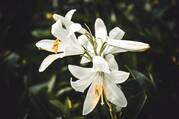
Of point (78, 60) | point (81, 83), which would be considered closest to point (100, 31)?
point (81, 83)

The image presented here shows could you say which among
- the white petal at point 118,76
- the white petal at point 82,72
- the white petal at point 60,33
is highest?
the white petal at point 60,33

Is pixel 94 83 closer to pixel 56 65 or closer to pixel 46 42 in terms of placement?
pixel 46 42

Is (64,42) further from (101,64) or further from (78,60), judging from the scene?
(78,60)

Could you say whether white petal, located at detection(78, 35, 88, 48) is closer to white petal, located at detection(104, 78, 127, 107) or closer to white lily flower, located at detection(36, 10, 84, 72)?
white lily flower, located at detection(36, 10, 84, 72)

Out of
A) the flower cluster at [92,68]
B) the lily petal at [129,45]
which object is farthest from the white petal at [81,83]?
the lily petal at [129,45]

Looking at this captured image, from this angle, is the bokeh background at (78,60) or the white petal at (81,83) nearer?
the white petal at (81,83)

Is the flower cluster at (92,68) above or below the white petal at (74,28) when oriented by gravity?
below

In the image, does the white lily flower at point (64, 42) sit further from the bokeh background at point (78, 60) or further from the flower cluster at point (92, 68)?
the bokeh background at point (78, 60)

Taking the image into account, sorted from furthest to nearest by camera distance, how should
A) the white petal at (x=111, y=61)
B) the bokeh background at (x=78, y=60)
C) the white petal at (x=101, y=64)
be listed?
the bokeh background at (x=78, y=60), the white petal at (x=111, y=61), the white petal at (x=101, y=64)
